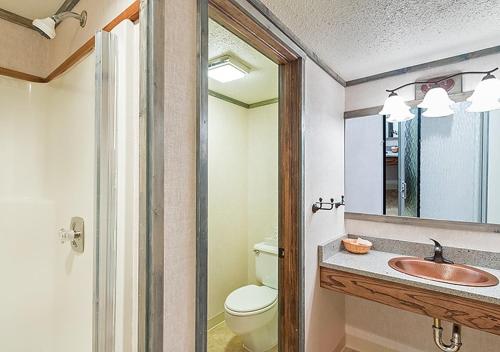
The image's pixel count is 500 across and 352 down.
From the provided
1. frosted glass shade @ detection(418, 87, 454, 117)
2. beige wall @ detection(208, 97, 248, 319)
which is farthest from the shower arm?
frosted glass shade @ detection(418, 87, 454, 117)

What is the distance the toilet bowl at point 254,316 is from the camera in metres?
1.86

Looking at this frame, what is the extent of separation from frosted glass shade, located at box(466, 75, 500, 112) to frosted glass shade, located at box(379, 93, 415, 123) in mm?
359

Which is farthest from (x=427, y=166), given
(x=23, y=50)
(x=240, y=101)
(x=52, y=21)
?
(x=23, y=50)

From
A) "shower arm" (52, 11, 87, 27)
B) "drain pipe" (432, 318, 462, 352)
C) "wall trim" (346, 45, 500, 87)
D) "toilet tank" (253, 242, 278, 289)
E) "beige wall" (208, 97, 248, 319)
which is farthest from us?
"beige wall" (208, 97, 248, 319)

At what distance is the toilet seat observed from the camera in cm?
189

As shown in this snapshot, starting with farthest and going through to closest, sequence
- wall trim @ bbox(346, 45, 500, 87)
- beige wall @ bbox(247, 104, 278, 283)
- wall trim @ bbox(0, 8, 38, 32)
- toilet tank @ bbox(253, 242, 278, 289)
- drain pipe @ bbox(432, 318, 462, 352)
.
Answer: beige wall @ bbox(247, 104, 278, 283) → toilet tank @ bbox(253, 242, 278, 289) → wall trim @ bbox(346, 45, 500, 87) → drain pipe @ bbox(432, 318, 462, 352) → wall trim @ bbox(0, 8, 38, 32)

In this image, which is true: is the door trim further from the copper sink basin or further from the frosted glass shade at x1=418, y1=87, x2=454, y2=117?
the frosted glass shade at x1=418, y1=87, x2=454, y2=117

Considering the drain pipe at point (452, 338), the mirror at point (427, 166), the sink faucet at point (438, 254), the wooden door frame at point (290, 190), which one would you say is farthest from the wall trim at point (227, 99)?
the drain pipe at point (452, 338)

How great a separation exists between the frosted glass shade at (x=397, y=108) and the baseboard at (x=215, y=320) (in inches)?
92.9

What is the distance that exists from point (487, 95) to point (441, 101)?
226 millimetres

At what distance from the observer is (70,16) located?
109cm

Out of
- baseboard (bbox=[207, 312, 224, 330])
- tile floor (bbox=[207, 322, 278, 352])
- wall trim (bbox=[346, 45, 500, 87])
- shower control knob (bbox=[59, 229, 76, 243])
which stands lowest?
tile floor (bbox=[207, 322, 278, 352])

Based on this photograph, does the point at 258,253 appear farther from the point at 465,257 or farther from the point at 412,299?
the point at 465,257

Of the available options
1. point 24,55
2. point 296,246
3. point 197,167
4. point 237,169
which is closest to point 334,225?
point 296,246
